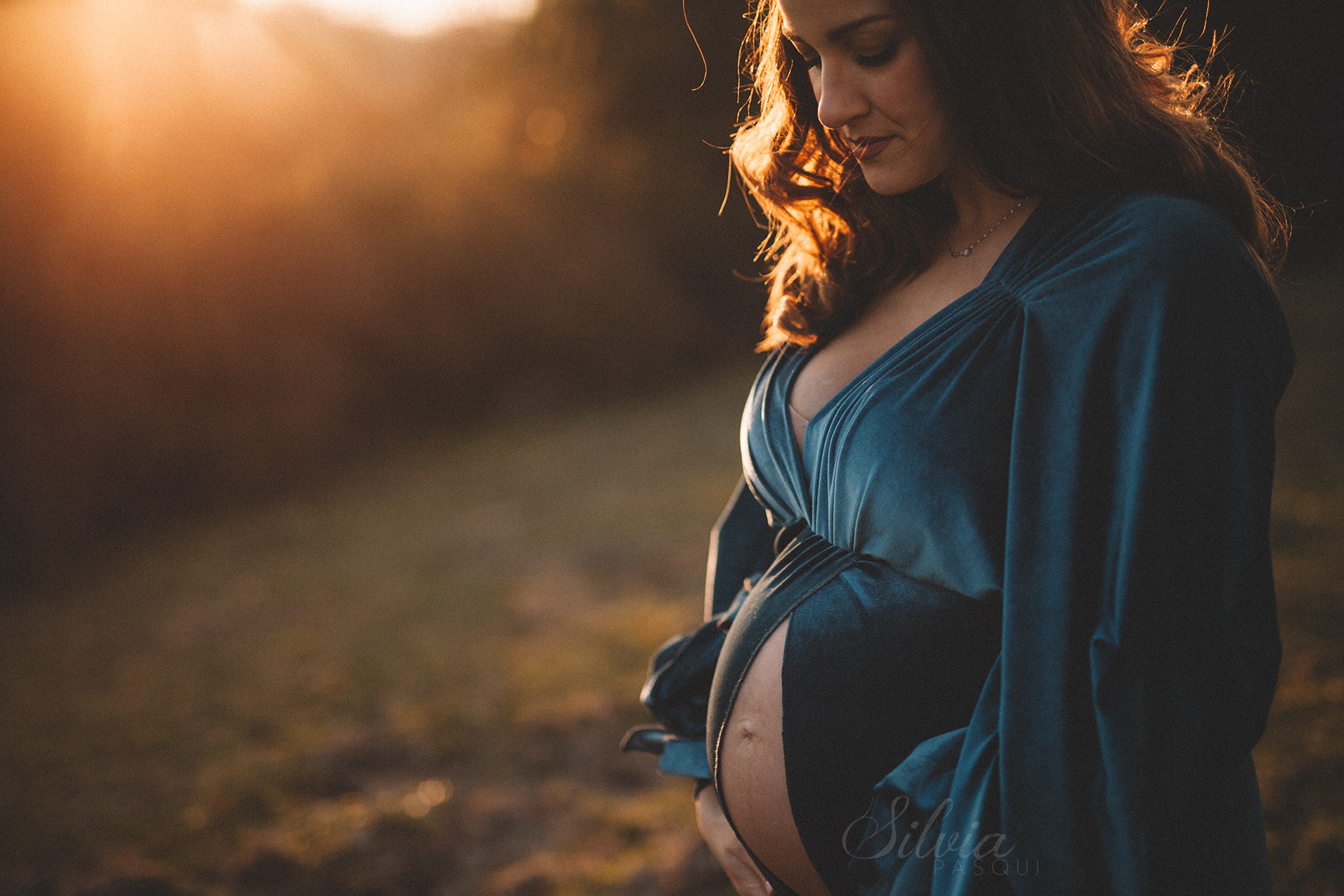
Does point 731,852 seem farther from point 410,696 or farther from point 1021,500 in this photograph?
point 410,696

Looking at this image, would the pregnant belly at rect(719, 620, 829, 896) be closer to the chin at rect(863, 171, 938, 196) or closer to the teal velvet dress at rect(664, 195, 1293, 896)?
the teal velvet dress at rect(664, 195, 1293, 896)

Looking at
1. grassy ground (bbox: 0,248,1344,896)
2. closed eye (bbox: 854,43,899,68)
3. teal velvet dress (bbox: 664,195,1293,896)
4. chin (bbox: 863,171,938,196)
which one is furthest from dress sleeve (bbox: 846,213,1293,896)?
grassy ground (bbox: 0,248,1344,896)

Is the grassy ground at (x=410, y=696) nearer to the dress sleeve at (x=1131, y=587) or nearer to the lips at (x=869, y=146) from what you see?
the dress sleeve at (x=1131, y=587)

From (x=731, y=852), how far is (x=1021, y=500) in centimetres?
81

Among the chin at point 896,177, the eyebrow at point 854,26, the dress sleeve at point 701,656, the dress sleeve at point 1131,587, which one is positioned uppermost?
the eyebrow at point 854,26

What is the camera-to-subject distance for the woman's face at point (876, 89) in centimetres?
109

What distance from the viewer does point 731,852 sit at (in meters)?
1.39

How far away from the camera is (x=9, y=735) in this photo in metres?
3.48

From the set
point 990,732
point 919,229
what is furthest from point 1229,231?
point 990,732

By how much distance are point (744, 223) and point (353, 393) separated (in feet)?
18.0

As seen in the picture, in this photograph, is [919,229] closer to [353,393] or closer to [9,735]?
[9,735]

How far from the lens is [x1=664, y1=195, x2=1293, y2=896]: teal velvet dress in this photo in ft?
3.00

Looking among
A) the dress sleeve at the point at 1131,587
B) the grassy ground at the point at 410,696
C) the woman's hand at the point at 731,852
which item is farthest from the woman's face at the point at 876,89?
the grassy ground at the point at 410,696

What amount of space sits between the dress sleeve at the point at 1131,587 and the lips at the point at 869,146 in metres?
0.34
